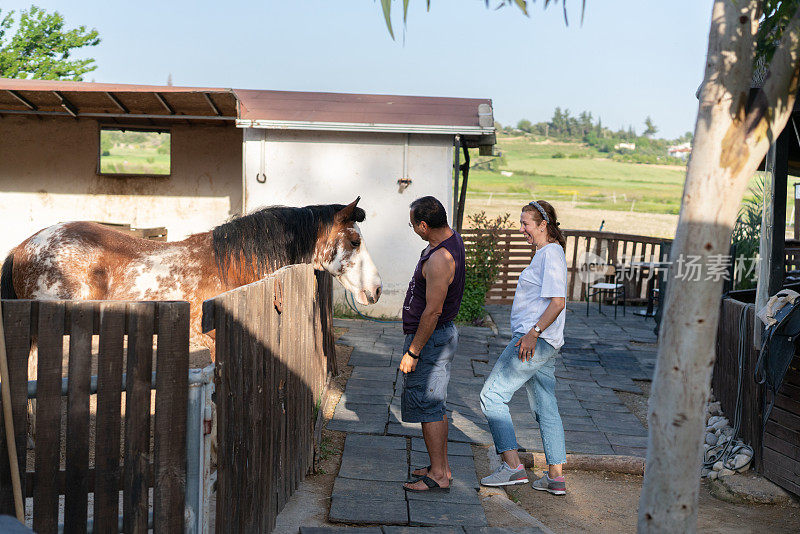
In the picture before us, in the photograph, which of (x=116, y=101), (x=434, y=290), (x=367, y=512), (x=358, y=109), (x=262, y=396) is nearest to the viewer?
(x=262, y=396)

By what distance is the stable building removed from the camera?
1039 cm

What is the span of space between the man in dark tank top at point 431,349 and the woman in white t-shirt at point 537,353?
39 cm

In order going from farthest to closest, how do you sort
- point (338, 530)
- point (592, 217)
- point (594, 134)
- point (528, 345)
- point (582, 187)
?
point (594, 134), point (582, 187), point (592, 217), point (528, 345), point (338, 530)

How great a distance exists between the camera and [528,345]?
4383mm

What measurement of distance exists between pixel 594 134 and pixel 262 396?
106 metres

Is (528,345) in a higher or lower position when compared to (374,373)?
higher

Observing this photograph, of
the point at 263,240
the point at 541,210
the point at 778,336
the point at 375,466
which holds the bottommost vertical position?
the point at 375,466

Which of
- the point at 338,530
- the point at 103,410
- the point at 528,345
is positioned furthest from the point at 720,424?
the point at 103,410

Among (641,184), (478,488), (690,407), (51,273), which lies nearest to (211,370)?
(690,407)

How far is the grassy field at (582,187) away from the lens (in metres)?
40.1

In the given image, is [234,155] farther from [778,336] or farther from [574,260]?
[778,336]

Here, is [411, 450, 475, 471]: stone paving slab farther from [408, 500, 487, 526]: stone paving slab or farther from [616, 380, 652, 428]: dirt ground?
[616, 380, 652, 428]: dirt ground

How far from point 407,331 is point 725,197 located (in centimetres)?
245

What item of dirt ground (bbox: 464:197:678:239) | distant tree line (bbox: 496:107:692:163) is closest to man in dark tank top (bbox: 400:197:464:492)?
dirt ground (bbox: 464:197:678:239)
